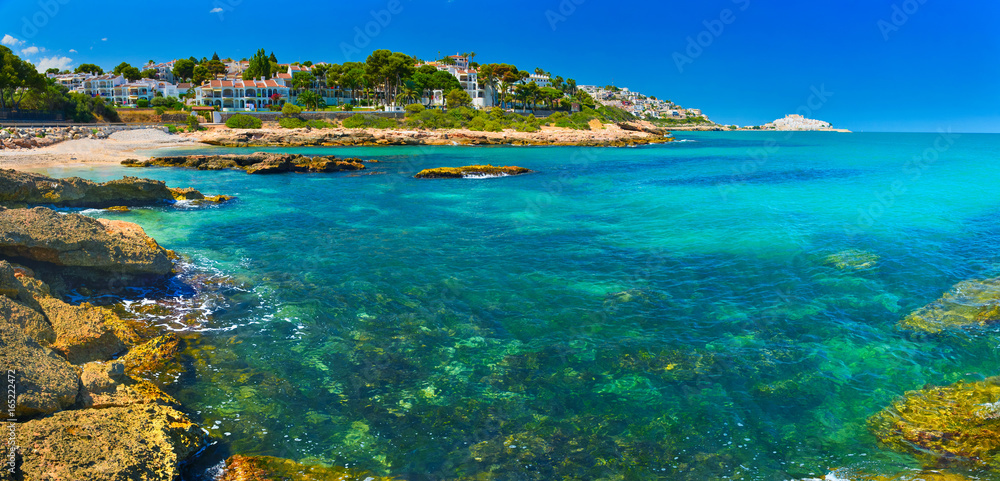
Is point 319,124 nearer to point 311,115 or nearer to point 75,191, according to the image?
point 311,115

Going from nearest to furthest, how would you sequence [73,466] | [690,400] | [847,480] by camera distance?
[73,466]
[847,480]
[690,400]

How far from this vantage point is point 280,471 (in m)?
6.52

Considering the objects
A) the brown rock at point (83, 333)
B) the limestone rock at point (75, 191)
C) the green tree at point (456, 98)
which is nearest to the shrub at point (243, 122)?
the green tree at point (456, 98)

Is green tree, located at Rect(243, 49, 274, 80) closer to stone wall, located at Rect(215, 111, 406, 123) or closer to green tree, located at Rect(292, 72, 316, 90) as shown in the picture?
green tree, located at Rect(292, 72, 316, 90)

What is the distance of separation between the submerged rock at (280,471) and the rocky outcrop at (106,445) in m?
0.58

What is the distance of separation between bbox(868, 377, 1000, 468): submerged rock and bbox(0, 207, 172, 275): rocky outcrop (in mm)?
14558

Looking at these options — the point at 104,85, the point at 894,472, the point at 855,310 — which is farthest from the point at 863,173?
the point at 104,85

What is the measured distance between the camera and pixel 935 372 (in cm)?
924

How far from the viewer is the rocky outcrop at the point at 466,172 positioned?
39.9m

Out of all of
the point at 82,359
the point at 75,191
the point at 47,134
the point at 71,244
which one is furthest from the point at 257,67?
the point at 82,359

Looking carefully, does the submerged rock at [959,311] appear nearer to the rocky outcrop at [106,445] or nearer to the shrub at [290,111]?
the rocky outcrop at [106,445]

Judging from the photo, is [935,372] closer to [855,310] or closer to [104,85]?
[855,310]

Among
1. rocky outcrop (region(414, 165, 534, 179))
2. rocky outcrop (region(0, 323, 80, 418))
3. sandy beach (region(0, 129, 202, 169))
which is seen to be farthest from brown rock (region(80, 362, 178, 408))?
sandy beach (region(0, 129, 202, 169))

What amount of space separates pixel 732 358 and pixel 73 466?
9.46 m
